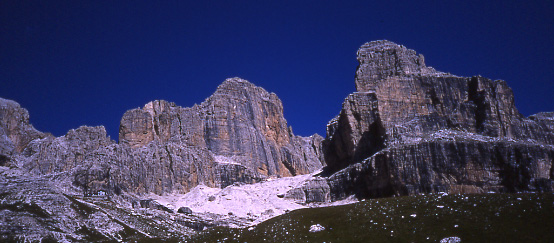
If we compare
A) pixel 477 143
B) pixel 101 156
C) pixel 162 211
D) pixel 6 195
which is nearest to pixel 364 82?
pixel 477 143

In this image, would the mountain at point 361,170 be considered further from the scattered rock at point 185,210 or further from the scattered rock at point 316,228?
the scattered rock at point 316,228

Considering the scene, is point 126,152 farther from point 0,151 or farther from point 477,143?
point 477,143

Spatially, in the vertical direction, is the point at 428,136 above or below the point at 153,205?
above

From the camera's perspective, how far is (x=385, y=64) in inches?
7377

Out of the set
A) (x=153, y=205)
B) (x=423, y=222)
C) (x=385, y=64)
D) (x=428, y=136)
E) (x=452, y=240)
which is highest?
(x=385, y=64)

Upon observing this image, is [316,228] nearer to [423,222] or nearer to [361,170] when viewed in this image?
[423,222]

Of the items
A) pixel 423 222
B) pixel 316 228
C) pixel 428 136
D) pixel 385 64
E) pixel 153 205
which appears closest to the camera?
pixel 423 222

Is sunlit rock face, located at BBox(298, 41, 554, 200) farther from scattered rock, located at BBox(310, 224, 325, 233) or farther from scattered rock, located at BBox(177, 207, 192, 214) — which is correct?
scattered rock, located at BBox(310, 224, 325, 233)

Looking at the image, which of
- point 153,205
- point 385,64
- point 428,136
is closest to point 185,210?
point 153,205

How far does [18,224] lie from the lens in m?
118

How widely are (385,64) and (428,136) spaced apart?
160ft

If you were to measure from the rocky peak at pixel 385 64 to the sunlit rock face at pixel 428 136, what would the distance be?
0.36 meters

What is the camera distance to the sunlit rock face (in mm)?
132375

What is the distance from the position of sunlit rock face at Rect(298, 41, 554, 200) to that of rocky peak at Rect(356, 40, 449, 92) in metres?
0.36
